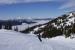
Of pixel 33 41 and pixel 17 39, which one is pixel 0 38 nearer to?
pixel 17 39

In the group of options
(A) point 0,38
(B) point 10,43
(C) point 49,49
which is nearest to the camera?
(C) point 49,49

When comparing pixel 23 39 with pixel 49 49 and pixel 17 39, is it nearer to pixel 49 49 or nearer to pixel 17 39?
pixel 17 39

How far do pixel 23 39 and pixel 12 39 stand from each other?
0.43m

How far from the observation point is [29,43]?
294 inches

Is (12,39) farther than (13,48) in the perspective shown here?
Yes

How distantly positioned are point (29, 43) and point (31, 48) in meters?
0.35

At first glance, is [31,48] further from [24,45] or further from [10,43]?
[10,43]

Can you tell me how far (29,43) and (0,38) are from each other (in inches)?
51.2

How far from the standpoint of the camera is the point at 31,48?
23.5ft

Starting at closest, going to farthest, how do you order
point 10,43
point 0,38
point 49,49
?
point 49,49, point 10,43, point 0,38

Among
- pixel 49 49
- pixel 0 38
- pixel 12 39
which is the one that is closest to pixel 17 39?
pixel 12 39

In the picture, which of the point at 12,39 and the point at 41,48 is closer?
the point at 41,48

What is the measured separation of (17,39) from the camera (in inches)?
307

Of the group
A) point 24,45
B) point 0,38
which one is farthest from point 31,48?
point 0,38
